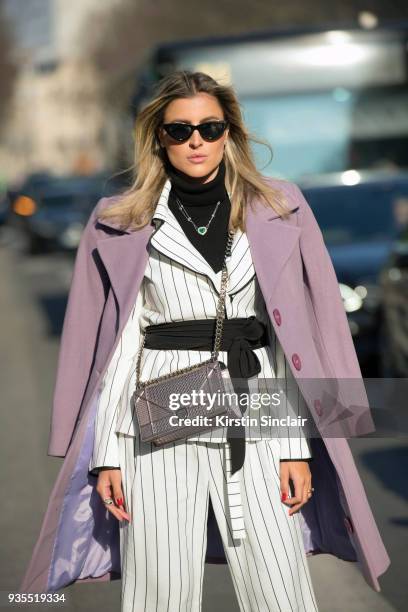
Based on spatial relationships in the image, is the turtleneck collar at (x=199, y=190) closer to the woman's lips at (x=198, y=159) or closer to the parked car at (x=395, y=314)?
the woman's lips at (x=198, y=159)

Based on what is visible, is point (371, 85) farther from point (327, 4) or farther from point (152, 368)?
point (327, 4)

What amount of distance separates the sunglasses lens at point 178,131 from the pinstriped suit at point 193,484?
26cm

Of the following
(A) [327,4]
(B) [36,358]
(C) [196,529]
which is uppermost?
(A) [327,4]

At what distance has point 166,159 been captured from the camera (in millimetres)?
3619

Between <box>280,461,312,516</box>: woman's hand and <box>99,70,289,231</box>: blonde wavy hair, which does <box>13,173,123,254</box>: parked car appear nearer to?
<box>99,70,289,231</box>: blonde wavy hair

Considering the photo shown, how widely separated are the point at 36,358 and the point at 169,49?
333cm

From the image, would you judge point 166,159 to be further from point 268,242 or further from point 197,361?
point 197,361

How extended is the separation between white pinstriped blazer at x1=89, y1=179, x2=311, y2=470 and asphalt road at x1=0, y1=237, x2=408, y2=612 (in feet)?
5.20

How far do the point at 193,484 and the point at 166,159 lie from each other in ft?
3.01

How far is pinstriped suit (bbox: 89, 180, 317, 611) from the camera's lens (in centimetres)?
333

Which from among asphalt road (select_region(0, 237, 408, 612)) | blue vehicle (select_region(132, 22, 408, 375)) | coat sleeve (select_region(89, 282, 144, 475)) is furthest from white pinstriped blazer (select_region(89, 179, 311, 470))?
blue vehicle (select_region(132, 22, 408, 375))

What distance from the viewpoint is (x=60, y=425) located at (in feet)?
11.6

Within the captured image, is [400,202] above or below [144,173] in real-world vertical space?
above

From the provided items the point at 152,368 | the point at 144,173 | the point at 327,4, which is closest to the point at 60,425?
the point at 152,368
